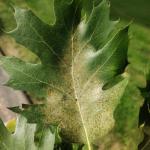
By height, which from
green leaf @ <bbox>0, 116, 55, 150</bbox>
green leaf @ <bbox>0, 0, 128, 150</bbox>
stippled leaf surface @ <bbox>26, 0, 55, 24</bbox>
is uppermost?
green leaf @ <bbox>0, 0, 128, 150</bbox>

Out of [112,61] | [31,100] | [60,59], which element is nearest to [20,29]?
[60,59]

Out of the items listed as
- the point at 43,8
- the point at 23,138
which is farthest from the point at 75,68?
the point at 43,8

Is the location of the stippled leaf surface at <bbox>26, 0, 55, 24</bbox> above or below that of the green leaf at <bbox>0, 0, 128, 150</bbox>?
below

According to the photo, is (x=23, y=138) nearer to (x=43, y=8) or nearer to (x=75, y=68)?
(x=75, y=68)

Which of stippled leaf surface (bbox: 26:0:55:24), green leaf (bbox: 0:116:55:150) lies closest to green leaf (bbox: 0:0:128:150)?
green leaf (bbox: 0:116:55:150)

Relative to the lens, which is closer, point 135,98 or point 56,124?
point 56,124

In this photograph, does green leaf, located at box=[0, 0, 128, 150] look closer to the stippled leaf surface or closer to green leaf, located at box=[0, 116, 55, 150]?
green leaf, located at box=[0, 116, 55, 150]

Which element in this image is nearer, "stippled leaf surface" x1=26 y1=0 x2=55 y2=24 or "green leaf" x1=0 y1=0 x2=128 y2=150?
"green leaf" x1=0 y1=0 x2=128 y2=150

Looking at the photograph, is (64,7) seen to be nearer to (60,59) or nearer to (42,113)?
(60,59)
